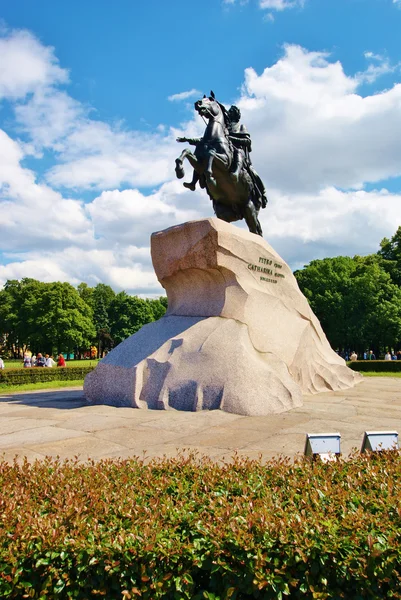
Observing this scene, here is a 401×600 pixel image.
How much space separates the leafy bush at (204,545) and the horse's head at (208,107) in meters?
12.1

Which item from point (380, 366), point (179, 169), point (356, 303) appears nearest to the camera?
point (179, 169)

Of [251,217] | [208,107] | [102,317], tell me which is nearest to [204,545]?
[208,107]

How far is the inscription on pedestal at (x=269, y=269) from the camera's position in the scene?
35.6 feet

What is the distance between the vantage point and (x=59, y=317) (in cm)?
5200

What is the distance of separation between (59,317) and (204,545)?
52.2m

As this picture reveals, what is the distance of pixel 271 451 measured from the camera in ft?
17.1

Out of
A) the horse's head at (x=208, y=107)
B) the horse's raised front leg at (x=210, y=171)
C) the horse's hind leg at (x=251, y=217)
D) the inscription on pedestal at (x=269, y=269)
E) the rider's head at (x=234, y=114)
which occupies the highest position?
the rider's head at (x=234, y=114)

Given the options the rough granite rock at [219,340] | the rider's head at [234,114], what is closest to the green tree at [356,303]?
the rider's head at [234,114]

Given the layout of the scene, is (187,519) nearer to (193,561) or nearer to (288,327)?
(193,561)

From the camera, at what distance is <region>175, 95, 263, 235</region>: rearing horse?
12.8 m

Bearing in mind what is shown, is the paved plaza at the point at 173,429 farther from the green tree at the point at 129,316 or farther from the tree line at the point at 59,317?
the green tree at the point at 129,316

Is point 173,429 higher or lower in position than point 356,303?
lower

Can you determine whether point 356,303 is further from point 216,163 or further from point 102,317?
point 102,317

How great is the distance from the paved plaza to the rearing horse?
6.91 metres
